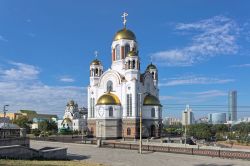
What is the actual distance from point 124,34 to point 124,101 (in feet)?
36.8

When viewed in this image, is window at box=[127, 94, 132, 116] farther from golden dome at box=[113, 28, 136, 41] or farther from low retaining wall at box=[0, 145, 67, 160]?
low retaining wall at box=[0, 145, 67, 160]

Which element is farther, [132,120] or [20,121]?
[20,121]

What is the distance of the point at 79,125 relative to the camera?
8038cm

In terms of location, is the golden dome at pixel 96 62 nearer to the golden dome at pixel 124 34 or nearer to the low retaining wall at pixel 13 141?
the golden dome at pixel 124 34

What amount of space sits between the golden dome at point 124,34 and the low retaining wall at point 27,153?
32.5m

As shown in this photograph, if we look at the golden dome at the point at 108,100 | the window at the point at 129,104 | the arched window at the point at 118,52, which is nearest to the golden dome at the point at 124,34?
the arched window at the point at 118,52

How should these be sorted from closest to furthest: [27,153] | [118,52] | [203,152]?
[27,153]
[203,152]
[118,52]

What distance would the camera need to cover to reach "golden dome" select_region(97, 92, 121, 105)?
50.9 m

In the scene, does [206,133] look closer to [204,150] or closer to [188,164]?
[204,150]

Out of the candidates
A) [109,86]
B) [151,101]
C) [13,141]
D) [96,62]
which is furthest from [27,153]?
[96,62]

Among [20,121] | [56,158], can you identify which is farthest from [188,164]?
[20,121]

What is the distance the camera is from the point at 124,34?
55062mm

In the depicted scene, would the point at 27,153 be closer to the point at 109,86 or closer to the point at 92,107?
the point at 109,86

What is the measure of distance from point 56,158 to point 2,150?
4.25 meters
